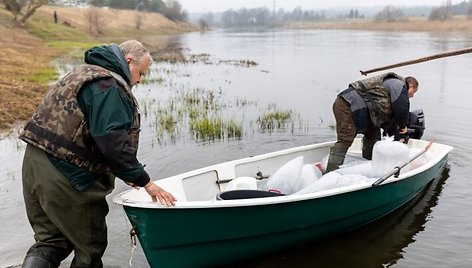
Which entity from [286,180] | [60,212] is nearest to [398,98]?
[286,180]

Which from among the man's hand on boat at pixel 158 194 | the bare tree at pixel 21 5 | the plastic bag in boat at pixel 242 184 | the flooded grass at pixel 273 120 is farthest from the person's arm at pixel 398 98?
the bare tree at pixel 21 5

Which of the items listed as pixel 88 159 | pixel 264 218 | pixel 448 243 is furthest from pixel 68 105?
pixel 448 243

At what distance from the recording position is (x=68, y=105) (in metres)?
3.36

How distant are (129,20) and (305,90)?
227 ft

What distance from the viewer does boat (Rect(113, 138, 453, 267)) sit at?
4.11 meters

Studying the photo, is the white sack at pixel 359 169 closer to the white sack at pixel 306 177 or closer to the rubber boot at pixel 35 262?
the white sack at pixel 306 177

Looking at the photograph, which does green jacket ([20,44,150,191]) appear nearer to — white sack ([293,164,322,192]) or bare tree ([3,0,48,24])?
white sack ([293,164,322,192])

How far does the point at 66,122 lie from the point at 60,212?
2.25ft

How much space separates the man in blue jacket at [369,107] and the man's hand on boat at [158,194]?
9.32ft

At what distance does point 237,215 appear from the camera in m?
4.31

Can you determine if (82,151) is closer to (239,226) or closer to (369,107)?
(239,226)

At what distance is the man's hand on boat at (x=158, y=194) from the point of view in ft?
12.1

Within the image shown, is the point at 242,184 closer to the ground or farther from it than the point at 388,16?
closer to the ground

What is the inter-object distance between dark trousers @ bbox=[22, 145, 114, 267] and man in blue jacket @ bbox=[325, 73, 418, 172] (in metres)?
3.21
